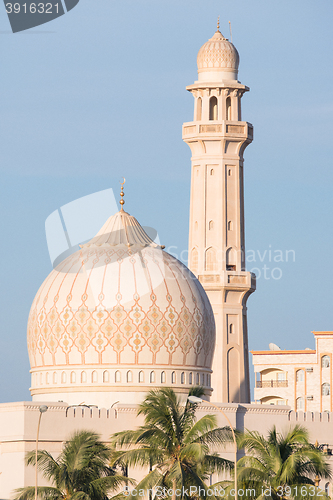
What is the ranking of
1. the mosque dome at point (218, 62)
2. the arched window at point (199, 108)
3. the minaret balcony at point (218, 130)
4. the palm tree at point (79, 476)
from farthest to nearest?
the mosque dome at point (218, 62) < the arched window at point (199, 108) < the minaret balcony at point (218, 130) < the palm tree at point (79, 476)

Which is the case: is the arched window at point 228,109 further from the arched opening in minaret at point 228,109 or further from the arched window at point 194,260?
the arched window at point 194,260

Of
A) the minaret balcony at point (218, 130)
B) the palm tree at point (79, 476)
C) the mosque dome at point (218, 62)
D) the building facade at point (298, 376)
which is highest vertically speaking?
the mosque dome at point (218, 62)

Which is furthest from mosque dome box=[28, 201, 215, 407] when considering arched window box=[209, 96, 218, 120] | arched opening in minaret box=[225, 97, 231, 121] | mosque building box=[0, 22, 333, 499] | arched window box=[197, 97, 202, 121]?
arched opening in minaret box=[225, 97, 231, 121]

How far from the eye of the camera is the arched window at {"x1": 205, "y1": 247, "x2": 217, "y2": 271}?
48906mm

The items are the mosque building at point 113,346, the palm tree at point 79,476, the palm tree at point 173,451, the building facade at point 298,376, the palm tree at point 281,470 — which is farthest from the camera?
the building facade at point 298,376

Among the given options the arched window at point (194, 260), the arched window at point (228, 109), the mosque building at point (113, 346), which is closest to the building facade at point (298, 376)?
the arched window at point (194, 260)

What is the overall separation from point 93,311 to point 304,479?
41.7ft

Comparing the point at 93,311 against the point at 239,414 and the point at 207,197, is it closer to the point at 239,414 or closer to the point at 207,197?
the point at 239,414

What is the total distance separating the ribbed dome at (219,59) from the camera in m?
49.9

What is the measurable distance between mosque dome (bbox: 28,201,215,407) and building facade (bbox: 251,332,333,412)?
2510cm

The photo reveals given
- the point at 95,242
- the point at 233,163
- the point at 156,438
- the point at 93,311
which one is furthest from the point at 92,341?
the point at 233,163

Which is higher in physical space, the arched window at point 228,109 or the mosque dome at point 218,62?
the mosque dome at point 218,62

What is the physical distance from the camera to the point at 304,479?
26484 mm

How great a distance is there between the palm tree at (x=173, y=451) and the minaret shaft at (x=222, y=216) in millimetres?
20778
